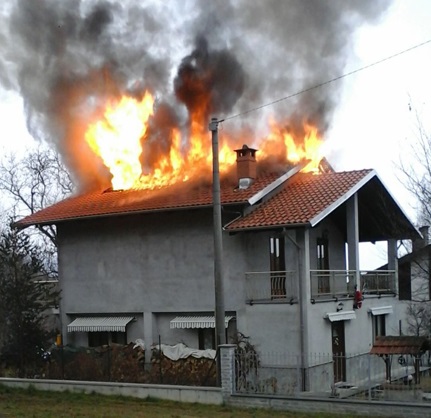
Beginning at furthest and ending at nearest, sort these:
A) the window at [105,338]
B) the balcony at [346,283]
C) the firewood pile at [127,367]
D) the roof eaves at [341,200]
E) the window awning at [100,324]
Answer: the window at [105,338] → the window awning at [100,324] → the balcony at [346,283] → the firewood pile at [127,367] → the roof eaves at [341,200]

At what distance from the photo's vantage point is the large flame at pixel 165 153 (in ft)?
82.3

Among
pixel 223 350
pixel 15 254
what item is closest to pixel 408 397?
pixel 223 350

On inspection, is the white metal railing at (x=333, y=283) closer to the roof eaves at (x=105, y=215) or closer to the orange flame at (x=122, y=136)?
the roof eaves at (x=105, y=215)

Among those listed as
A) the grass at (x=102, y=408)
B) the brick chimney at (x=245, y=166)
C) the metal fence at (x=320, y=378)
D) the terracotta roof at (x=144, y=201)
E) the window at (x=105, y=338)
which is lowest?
the grass at (x=102, y=408)

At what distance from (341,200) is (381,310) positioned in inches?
230

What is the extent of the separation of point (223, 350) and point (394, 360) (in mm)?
10064

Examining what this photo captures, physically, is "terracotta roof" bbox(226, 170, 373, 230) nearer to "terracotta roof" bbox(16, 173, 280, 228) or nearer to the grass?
"terracotta roof" bbox(16, 173, 280, 228)

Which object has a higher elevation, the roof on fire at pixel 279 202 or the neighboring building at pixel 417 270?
the roof on fire at pixel 279 202

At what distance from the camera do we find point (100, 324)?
80.8 feet

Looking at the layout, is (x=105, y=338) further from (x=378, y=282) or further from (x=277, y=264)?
(x=378, y=282)

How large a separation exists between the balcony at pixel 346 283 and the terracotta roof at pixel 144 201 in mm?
3262

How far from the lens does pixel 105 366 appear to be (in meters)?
21.8

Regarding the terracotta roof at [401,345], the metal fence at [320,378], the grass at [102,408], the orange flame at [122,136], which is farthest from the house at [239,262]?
the grass at [102,408]

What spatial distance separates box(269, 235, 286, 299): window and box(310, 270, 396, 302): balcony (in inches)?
34.1
